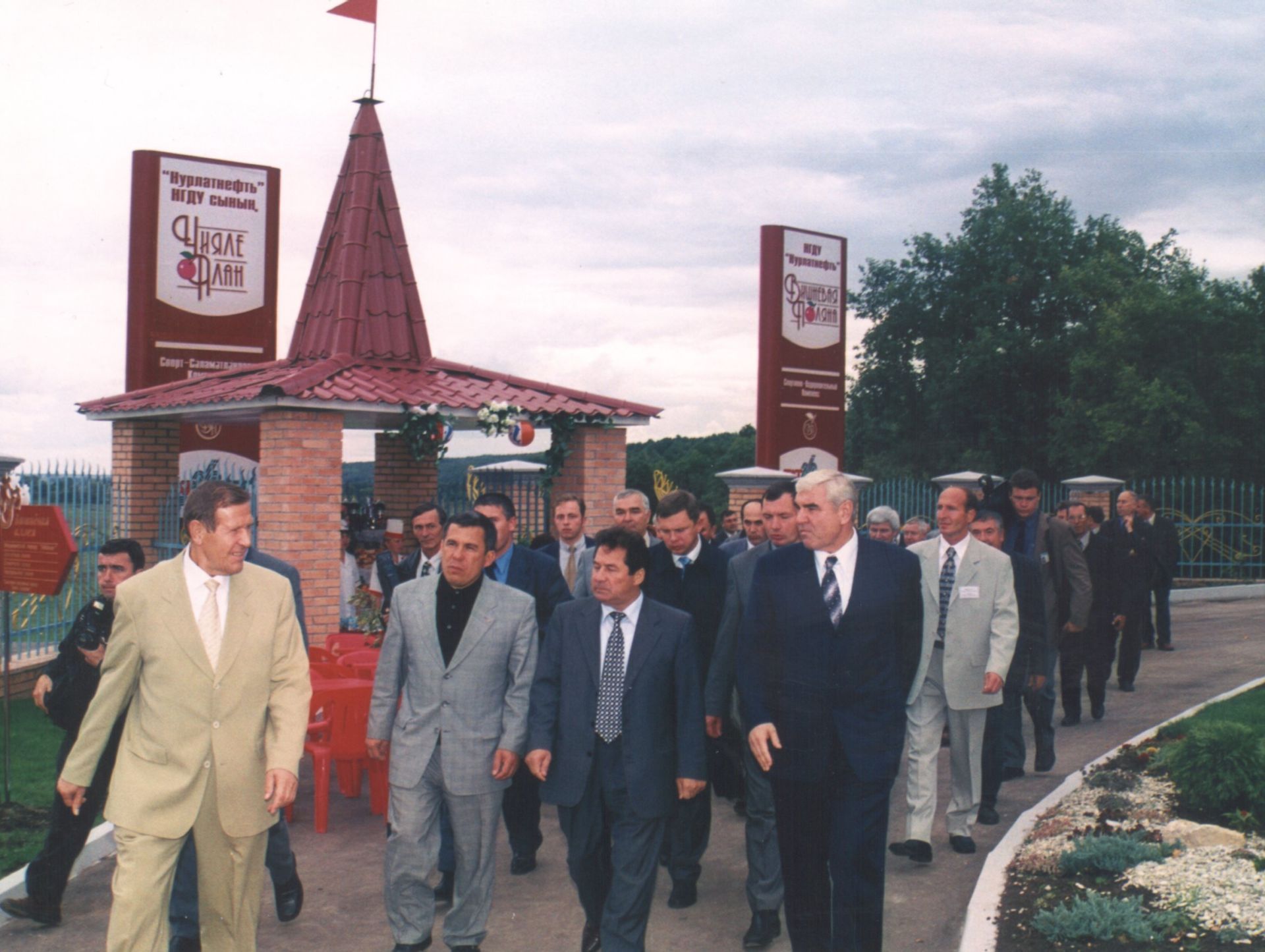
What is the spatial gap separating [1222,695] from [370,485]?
11058 mm

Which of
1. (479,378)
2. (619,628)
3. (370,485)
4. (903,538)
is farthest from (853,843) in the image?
(370,485)

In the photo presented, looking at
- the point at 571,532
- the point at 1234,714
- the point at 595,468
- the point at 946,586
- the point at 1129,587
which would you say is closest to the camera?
the point at 946,586

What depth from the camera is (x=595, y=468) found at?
46.4 ft

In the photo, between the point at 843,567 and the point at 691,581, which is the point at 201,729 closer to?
the point at 843,567

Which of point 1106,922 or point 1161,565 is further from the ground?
point 1161,565

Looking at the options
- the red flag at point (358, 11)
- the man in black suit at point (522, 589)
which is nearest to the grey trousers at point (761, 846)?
the man in black suit at point (522, 589)

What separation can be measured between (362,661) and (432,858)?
12.0 feet

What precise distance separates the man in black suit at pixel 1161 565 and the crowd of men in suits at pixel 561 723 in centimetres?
934

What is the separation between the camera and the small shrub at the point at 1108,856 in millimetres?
5992

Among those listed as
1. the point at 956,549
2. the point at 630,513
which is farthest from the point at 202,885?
the point at 956,549

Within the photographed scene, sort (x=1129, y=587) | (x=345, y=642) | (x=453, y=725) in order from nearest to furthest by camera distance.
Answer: (x=453, y=725)
(x=345, y=642)
(x=1129, y=587)

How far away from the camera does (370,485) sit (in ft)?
57.3

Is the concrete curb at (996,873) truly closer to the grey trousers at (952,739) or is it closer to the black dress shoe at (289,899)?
the grey trousers at (952,739)

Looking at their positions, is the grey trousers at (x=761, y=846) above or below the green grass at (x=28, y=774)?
above
